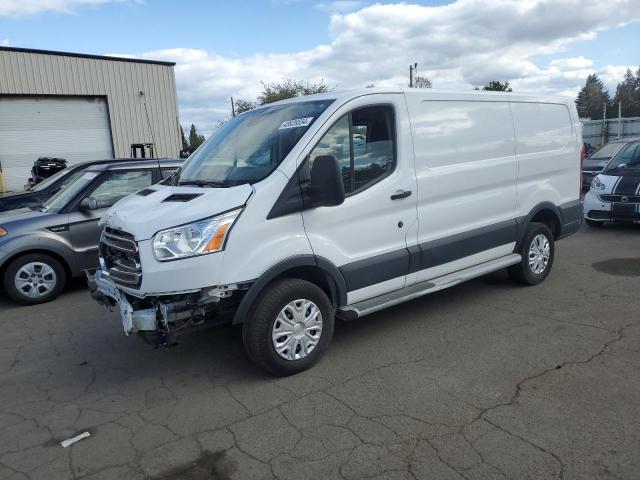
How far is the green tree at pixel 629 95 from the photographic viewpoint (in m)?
77.3

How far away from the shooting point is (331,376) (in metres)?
3.90

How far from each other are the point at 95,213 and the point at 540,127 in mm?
5564

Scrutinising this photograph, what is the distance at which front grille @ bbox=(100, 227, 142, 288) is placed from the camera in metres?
3.63

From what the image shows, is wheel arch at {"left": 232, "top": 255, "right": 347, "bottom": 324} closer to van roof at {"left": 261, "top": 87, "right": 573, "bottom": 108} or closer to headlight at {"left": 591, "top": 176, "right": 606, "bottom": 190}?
van roof at {"left": 261, "top": 87, "right": 573, "bottom": 108}

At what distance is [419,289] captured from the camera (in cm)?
459

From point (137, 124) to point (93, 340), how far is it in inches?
791

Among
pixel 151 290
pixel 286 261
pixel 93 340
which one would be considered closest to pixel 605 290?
pixel 286 261

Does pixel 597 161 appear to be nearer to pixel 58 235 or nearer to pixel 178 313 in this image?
pixel 58 235

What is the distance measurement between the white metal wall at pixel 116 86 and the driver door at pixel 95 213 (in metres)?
14.0

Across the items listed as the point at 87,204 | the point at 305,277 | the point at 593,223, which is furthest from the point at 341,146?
the point at 593,223

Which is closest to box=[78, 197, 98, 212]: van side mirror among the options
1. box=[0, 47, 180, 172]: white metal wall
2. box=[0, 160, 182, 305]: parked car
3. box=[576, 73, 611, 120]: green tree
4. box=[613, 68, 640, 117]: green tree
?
box=[0, 160, 182, 305]: parked car

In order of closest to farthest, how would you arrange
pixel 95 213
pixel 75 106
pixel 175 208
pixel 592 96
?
pixel 175 208, pixel 95 213, pixel 75 106, pixel 592 96

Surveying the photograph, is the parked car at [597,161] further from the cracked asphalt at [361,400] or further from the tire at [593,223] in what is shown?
the cracked asphalt at [361,400]

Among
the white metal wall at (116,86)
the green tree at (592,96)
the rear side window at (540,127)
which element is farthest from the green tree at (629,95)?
the rear side window at (540,127)
